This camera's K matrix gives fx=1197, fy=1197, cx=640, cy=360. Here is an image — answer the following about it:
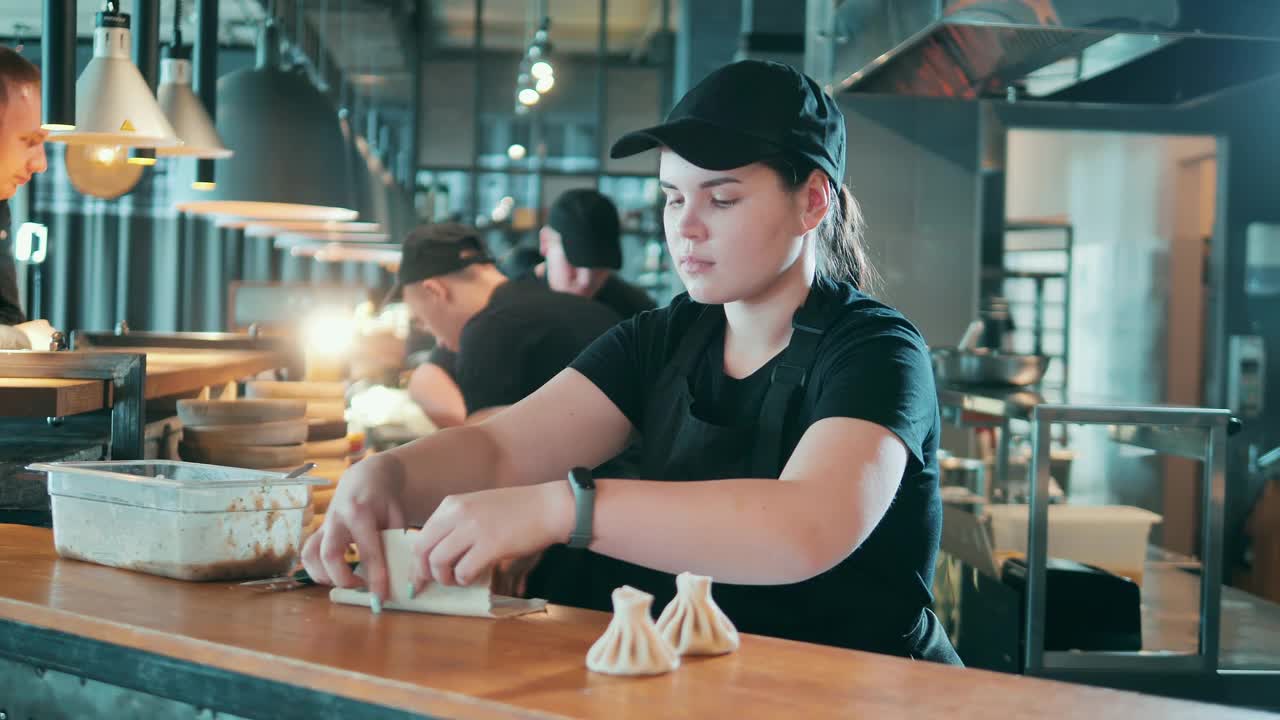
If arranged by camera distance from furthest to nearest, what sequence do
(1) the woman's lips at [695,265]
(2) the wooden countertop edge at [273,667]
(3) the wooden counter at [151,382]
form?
(3) the wooden counter at [151,382], (1) the woman's lips at [695,265], (2) the wooden countertop edge at [273,667]

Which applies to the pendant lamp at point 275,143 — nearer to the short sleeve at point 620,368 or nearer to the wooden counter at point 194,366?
the wooden counter at point 194,366

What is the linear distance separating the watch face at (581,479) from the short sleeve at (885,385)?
326 millimetres

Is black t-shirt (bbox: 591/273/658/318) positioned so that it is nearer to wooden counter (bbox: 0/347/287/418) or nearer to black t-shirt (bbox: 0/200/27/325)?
wooden counter (bbox: 0/347/287/418)

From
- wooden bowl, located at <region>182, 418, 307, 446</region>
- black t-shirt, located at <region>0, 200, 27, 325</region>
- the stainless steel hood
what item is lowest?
wooden bowl, located at <region>182, 418, 307, 446</region>

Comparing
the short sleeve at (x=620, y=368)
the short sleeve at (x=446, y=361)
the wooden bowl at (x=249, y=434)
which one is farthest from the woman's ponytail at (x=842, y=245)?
the short sleeve at (x=446, y=361)

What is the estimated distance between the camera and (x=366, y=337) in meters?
6.36

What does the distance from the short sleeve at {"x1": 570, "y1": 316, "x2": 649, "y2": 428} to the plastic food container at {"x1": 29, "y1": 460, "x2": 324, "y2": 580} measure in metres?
0.46

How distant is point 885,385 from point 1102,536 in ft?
6.18

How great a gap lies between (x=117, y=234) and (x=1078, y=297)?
27.5ft

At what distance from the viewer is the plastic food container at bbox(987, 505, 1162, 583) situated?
304cm

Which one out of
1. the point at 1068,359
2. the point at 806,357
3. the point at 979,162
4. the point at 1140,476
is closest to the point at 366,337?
the point at 979,162

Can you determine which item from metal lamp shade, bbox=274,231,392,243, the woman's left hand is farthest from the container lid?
metal lamp shade, bbox=274,231,392,243

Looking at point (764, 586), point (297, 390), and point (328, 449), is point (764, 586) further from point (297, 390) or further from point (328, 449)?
point (297, 390)

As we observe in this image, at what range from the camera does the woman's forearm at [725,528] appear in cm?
127
